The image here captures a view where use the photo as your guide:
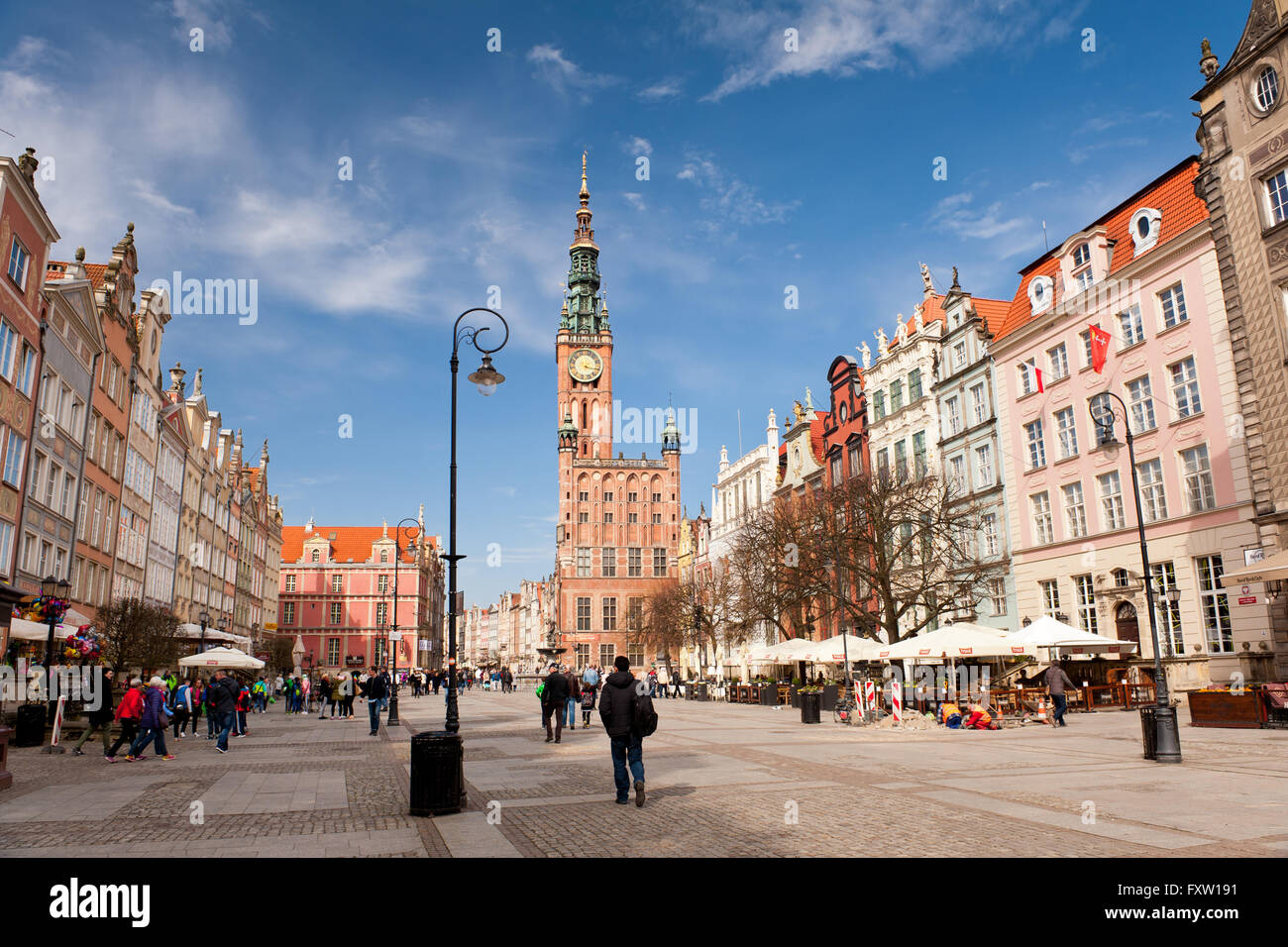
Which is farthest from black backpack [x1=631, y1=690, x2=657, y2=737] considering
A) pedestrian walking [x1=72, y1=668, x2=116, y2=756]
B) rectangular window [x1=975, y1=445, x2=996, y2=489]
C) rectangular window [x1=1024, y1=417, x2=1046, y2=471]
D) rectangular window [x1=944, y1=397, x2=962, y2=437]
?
rectangular window [x1=944, y1=397, x2=962, y2=437]

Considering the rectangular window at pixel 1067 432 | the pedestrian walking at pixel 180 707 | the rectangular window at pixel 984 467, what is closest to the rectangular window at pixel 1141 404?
the rectangular window at pixel 1067 432

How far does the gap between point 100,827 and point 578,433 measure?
92519 millimetres

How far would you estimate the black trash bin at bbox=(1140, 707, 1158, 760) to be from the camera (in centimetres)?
1376

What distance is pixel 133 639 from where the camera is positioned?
23.2 meters

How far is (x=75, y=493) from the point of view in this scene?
1207 inches

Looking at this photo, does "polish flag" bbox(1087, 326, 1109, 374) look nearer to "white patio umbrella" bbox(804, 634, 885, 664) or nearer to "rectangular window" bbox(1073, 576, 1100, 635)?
"rectangular window" bbox(1073, 576, 1100, 635)

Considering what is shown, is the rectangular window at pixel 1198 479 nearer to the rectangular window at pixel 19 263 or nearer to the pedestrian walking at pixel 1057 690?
the pedestrian walking at pixel 1057 690

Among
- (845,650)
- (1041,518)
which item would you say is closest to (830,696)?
(845,650)

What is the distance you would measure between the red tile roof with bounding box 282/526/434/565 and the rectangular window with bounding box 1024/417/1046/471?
78.7m

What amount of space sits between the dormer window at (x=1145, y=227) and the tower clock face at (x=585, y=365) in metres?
76.9

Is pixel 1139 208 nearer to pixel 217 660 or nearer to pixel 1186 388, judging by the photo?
pixel 1186 388

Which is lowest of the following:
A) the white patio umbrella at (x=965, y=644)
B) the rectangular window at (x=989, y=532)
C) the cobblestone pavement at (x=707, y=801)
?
the cobblestone pavement at (x=707, y=801)

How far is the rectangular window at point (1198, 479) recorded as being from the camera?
26859 millimetres
